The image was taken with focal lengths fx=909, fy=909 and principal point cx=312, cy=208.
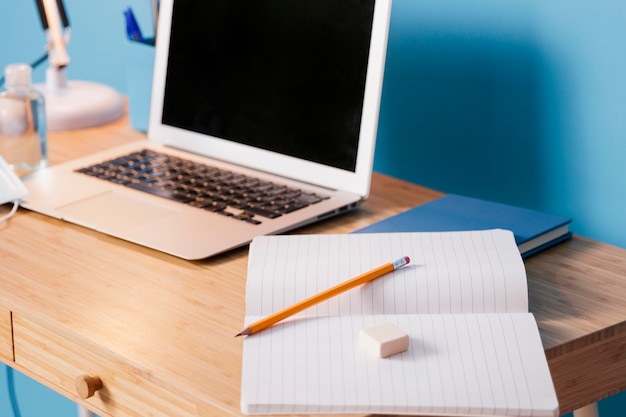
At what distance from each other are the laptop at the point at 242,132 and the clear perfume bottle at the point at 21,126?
0.16ft

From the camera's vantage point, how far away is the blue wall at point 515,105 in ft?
3.49

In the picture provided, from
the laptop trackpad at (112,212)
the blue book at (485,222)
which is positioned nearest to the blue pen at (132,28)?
the laptop trackpad at (112,212)

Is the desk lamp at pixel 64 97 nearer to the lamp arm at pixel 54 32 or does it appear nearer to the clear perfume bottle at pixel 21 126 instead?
the lamp arm at pixel 54 32

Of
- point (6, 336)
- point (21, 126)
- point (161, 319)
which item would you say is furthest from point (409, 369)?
point (21, 126)

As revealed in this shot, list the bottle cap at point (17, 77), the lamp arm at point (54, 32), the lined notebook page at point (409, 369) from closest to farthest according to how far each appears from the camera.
A: the lined notebook page at point (409, 369) → the bottle cap at point (17, 77) → the lamp arm at point (54, 32)

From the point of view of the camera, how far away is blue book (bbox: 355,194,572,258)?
96cm

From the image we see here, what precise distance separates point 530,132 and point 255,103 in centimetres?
35

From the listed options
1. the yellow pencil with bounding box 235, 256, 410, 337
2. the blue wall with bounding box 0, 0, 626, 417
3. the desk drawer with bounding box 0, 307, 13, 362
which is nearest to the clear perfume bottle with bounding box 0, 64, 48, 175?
the desk drawer with bounding box 0, 307, 13, 362

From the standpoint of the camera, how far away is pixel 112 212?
1068mm

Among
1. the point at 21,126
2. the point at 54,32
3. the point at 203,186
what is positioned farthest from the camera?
the point at 54,32

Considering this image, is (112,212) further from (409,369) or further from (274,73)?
(409,369)

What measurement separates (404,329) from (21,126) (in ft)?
2.34

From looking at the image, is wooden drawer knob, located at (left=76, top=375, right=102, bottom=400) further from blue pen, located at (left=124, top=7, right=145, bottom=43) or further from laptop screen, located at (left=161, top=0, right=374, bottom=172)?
blue pen, located at (left=124, top=7, right=145, bottom=43)

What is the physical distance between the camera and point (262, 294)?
2.66 feet
